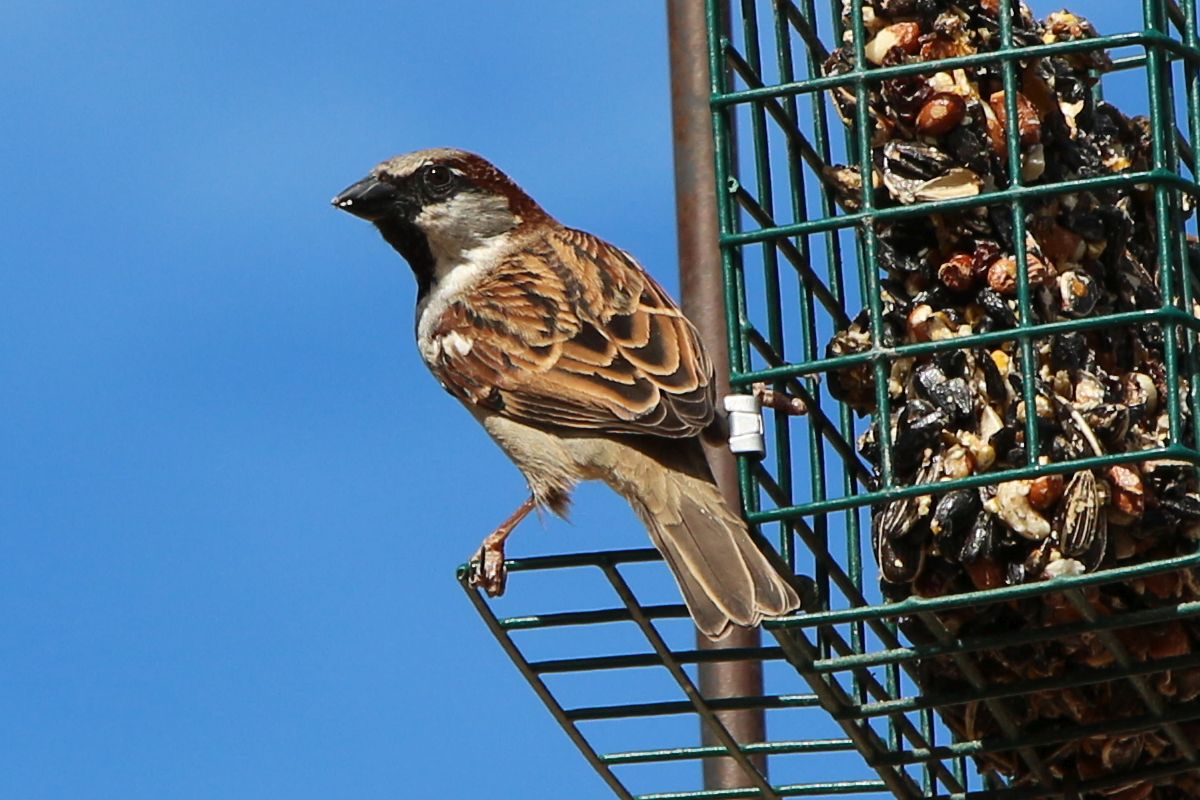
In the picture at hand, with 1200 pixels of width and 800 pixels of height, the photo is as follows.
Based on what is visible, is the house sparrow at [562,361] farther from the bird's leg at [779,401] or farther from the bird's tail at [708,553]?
the bird's leg at [779,401]

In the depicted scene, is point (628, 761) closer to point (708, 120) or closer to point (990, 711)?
point (990, 711)

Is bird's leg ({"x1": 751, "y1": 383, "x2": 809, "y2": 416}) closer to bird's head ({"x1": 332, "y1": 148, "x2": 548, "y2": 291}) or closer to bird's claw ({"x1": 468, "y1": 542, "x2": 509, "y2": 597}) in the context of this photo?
bird's claw ({"x1": 468, "y1": 542, "x2": 509, "y2": 597})

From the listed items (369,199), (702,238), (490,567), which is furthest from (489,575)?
(369,199)

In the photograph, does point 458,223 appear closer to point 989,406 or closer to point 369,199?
point 369,199

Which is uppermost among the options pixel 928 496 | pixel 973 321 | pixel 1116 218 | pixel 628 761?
pixel 1116 218

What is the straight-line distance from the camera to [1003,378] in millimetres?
4160

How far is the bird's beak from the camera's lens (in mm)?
5754

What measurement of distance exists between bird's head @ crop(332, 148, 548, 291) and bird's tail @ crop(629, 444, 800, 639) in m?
1.27

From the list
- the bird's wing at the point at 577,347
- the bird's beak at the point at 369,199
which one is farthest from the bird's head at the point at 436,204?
the bird's wing at the point at 577,347

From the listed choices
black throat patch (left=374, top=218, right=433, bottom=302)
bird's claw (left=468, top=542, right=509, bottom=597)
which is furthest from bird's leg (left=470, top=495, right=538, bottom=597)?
black throat patch (left=374, top=218, right=433, bottom=302)

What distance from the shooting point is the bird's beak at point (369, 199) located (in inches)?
227

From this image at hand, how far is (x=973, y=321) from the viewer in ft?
13.7

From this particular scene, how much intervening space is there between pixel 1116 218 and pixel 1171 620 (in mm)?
942

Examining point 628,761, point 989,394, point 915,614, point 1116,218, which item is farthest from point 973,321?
point 628,761
